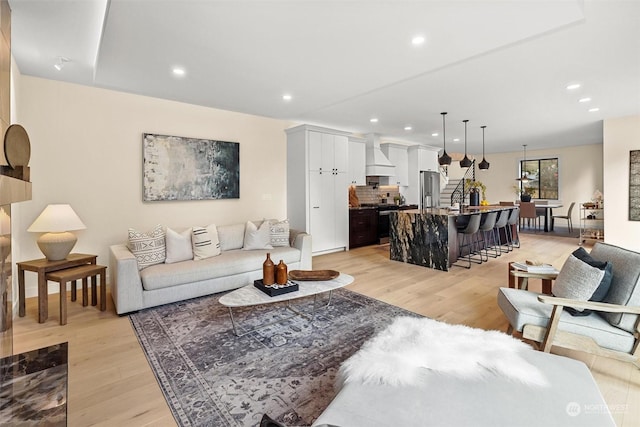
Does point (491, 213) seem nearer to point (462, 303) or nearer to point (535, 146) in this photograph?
point (462, 303)

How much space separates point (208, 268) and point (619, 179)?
25.1ft

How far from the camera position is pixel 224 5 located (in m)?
2.34

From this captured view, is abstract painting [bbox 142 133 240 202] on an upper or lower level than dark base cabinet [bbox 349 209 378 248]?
upper

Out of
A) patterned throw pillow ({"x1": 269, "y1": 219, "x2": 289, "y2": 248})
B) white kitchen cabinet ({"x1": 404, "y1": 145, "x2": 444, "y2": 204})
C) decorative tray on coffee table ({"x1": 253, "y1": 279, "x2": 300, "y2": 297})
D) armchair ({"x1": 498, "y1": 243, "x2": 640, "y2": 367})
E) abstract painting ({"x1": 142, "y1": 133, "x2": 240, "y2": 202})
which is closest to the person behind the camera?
armchair ({"x1": 498, "y1": 243, "x2": 640, "y2": 367})

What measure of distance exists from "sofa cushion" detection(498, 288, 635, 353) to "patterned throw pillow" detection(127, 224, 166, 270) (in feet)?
12.0

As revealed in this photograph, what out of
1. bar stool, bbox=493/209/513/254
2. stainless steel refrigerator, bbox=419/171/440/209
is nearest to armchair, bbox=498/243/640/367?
bar stool, bbox=493/209/513/254

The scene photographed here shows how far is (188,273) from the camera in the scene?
3.59 m

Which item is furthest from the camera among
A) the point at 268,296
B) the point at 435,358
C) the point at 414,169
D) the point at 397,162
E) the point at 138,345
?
the point at 414,169

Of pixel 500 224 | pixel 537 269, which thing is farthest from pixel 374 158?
pixel 537 269

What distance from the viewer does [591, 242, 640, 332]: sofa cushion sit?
1.99 m

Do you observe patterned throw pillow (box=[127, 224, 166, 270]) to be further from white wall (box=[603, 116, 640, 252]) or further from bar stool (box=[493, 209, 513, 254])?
white wall (box=[603, 116, 640, 252])

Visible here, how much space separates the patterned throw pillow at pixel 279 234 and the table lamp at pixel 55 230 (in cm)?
234

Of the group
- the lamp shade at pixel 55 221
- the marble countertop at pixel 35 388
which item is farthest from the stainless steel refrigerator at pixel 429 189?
the marble countertop at pixel 35 388

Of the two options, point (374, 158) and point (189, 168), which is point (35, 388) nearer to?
point (189, 168)
